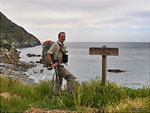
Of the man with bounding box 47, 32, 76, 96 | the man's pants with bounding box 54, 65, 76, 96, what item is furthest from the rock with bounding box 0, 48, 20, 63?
the man with bounding box 47, 32, 76, 96

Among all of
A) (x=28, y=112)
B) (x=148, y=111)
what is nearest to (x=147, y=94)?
(x=148, y=111)

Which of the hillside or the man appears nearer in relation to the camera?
the man

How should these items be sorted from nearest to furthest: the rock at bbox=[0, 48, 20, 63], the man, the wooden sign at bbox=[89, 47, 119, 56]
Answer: the man
the wooden sign at bbox=[89, 47, 119, 56]
the rock at bbox=[0, 48, 20, 63]

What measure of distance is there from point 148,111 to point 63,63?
319 centimetres

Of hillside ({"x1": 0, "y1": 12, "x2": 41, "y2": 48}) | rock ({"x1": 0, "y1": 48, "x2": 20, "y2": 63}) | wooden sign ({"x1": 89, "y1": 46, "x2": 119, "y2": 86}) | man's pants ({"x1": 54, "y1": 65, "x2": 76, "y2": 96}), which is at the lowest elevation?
rock ({"x1": 0, "y1": 48, "x2": 20, "y2": 63})

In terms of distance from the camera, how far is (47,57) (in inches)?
290

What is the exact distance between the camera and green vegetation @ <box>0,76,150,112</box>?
588 cm

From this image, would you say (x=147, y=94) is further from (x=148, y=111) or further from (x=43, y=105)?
(x=43, y=105)

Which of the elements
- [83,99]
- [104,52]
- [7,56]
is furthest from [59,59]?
[7,56]

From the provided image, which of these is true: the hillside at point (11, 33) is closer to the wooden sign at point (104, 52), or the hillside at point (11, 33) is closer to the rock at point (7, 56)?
the rock at point (7, 56)

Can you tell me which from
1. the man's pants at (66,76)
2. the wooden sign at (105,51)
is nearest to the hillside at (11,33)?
the wooden sign at (105,51)

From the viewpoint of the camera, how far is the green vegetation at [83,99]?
232 inches

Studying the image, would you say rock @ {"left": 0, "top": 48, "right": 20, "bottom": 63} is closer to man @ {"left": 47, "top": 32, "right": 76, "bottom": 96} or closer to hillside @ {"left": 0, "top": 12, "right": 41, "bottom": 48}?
man @ {"left": 47, "top": 32, "right": 76, "bottom": 96}

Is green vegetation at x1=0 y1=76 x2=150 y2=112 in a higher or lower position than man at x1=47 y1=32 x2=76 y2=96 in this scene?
lower
